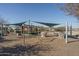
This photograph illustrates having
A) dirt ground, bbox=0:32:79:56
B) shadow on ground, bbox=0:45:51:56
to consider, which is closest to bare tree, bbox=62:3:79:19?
dirt ground, bbox=0:32:79:56

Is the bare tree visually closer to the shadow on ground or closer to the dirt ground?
the dirt ground

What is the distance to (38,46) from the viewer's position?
2824 mm

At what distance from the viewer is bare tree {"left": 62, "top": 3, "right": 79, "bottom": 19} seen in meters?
2.78

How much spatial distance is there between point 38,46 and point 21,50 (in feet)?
0.61

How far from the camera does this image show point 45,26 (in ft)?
9.17

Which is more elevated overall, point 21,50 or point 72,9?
point 72,9

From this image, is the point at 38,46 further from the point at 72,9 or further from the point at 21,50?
the point at 72,9

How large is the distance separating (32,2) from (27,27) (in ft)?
0.89

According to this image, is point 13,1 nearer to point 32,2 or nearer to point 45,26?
point 32,2

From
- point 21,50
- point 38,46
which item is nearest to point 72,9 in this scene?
point 38,46

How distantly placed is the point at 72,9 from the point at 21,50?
0.70 m

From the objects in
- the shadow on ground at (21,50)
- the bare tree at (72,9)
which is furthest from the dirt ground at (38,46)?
the bare tree at (72,9)

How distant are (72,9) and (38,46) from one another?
53 centimetres

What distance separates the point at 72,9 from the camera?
2.79m
